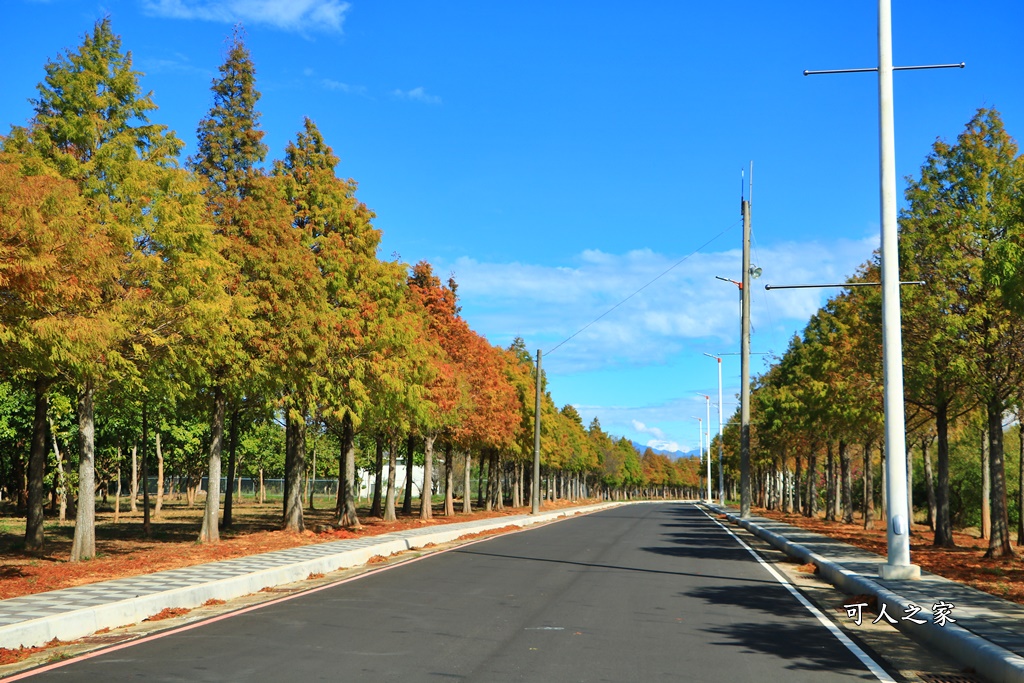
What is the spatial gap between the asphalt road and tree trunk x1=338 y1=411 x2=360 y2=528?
42.4 ft

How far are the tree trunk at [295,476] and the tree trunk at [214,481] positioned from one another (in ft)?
7.55

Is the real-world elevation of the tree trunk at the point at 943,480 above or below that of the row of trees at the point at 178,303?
below

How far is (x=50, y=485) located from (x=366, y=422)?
23166 mm

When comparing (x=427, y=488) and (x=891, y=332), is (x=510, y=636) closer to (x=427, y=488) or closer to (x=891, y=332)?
(x=891, y=332)

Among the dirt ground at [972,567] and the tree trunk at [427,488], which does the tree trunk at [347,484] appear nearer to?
the tree trunk at [427,488]

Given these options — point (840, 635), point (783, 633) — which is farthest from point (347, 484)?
point (840, 635)

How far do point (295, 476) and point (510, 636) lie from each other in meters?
20.0

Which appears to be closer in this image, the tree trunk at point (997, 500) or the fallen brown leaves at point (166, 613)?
the fallen brown leaves at point (166, 613)

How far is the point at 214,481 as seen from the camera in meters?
25.1

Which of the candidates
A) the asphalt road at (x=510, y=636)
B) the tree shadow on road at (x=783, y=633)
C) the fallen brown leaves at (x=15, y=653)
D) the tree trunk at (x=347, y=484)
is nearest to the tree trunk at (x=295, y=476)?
the tree trunk at (x=347, y=484)

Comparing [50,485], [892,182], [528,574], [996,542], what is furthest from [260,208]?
[50,485]

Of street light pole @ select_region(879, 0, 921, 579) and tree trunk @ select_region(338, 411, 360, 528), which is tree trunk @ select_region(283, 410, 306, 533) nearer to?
tree trunk @ select_region(338, 411, 360, 528)

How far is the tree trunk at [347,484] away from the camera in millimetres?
31375

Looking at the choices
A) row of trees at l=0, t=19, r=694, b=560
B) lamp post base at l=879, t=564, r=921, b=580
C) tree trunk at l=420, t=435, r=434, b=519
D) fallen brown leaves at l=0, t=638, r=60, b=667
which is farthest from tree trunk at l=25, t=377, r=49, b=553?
tree trunk at l=420, t=435, r=434, b=519
